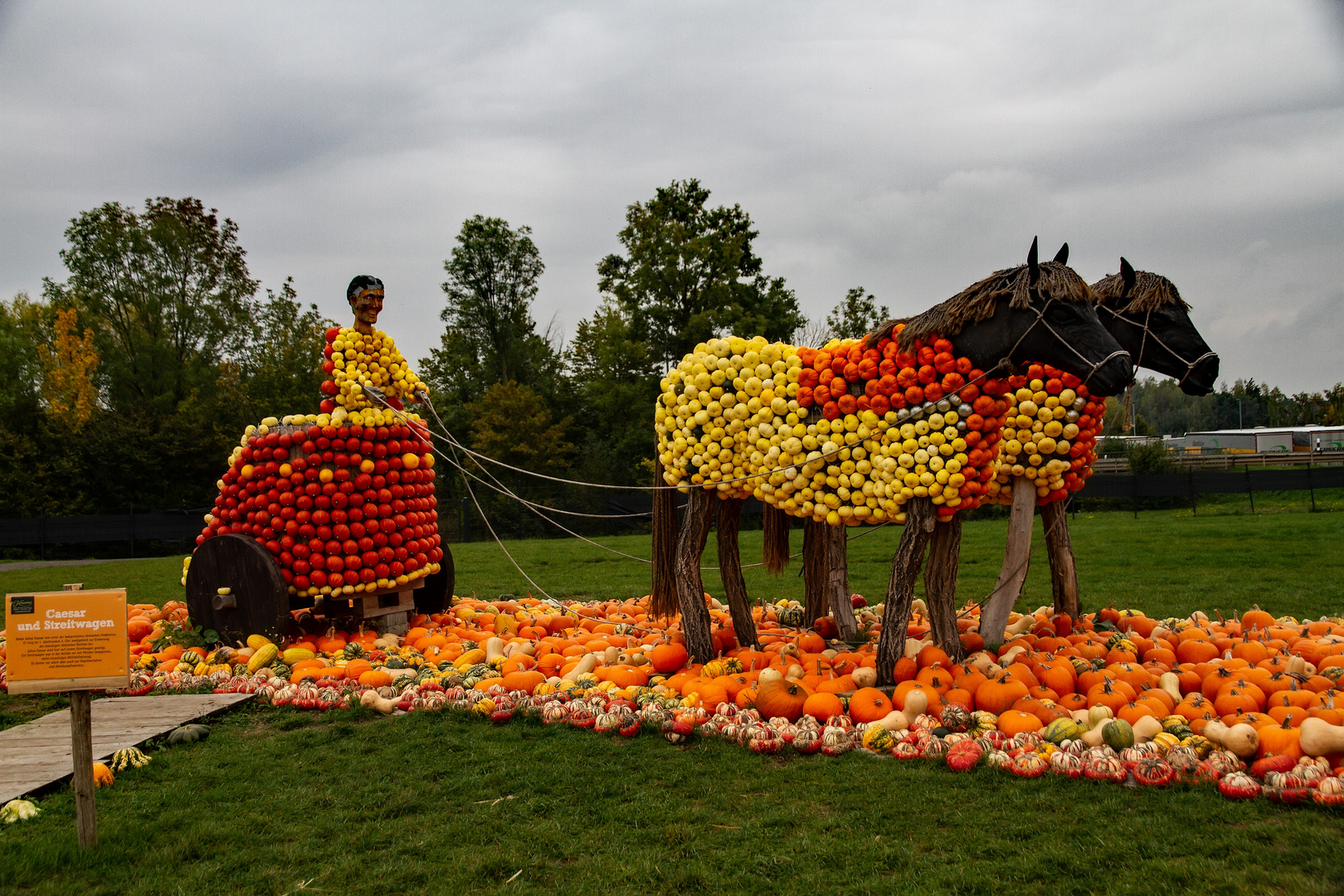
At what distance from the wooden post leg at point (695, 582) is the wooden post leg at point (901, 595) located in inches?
55.5

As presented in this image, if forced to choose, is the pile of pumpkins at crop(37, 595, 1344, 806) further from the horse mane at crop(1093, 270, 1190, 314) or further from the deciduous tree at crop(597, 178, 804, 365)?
the deciduous tree at crop(597, 178, 804, 365)

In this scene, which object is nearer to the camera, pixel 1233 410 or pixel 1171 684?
pixel 1171 684

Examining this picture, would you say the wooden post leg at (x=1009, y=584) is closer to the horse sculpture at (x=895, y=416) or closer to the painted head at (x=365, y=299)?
the horse sculpture at (x=895, y=416)

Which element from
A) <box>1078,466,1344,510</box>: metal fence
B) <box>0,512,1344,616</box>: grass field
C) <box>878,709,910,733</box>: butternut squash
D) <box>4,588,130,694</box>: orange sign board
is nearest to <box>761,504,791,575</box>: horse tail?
<box>878,709,910,733</box>: butternut squash

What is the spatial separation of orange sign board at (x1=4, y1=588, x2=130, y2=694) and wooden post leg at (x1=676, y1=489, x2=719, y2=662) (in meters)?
3.83

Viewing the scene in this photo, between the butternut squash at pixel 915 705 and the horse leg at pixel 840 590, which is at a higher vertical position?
the horse leg at pixel 840 590

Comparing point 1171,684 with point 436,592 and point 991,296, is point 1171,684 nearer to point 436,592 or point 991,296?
point 991,296

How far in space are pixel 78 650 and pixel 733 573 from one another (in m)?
4.49

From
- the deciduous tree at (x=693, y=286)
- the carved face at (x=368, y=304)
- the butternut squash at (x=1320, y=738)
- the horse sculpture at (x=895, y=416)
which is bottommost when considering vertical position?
the butternut squash at (x=1320, y=738)

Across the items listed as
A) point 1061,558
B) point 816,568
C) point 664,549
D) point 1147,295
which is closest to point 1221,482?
point 1061,558

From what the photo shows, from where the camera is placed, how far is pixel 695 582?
264 inches

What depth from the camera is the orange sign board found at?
12.0 feet

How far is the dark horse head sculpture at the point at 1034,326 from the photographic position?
209 inches

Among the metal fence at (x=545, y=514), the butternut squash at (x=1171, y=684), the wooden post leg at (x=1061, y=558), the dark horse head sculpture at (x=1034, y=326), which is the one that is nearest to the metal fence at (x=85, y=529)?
the metal fence at (x=545, y=514)
